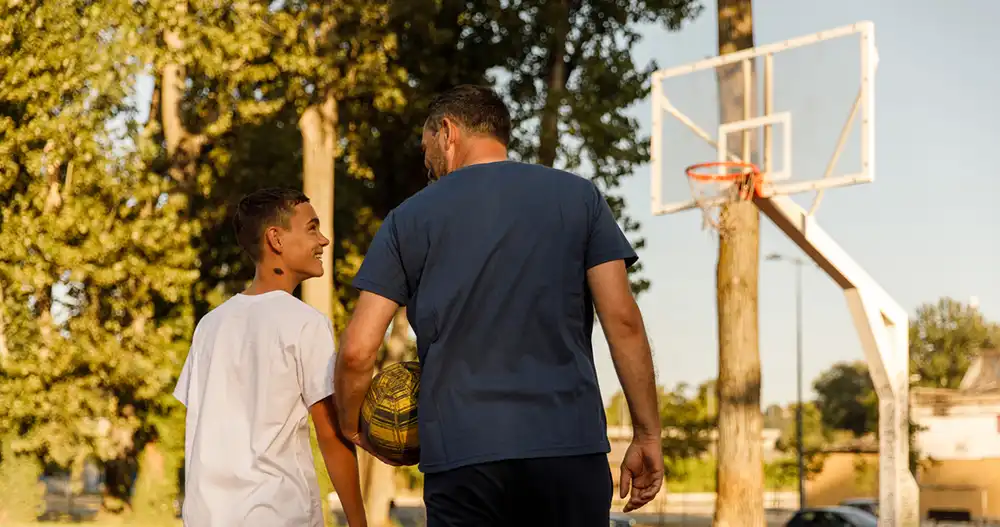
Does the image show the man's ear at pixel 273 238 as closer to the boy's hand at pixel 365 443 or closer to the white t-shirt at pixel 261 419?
the white t-shirt at pixel 261 419

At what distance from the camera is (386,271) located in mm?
3604

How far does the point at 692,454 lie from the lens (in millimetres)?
29625

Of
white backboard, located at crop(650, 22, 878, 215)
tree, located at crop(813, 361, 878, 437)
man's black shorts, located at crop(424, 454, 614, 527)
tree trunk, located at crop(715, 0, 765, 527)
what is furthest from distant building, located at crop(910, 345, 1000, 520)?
man's black shorts, located at crop(424, 454, 614, 527)

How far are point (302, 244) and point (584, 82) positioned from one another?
2281 cm

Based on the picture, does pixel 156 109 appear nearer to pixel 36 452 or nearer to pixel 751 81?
pixel 36 452

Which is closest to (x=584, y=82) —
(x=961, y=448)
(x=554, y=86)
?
(x=554, y=86)

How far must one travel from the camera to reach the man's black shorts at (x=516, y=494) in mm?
3410

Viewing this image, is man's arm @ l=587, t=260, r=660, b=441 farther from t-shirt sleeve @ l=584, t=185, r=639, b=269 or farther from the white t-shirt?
the white t-shirt

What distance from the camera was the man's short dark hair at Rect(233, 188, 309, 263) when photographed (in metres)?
4.50

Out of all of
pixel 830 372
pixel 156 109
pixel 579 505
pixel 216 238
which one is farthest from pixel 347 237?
pixel 830 372

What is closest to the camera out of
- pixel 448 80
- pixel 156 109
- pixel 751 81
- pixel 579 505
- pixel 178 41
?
pixel 579 505

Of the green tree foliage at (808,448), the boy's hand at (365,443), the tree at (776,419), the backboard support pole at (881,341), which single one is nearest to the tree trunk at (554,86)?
the backboard support pole at (881,341)

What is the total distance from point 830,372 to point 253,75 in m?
88.8

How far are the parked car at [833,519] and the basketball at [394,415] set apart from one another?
A: 24.5 metres
